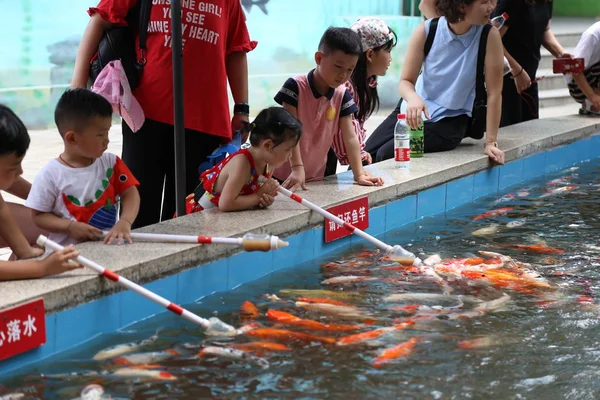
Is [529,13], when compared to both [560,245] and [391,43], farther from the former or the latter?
[560,245]

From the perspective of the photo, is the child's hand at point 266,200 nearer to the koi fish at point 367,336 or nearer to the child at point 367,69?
the child at point 367,69

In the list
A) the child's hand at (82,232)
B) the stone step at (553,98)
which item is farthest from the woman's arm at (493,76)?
the stone step at (553,98)

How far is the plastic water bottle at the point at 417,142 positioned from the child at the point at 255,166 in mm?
2155

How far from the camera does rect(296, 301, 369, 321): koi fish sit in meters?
4.24

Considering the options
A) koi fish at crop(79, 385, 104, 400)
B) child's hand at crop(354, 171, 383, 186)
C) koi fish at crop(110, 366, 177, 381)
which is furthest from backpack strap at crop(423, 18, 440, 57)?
koi fish at crop(79, 385, 104, 400)

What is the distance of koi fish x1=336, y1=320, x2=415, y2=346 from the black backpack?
343 centimetres

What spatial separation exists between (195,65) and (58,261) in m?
1.80

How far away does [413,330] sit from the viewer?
407 centimetres

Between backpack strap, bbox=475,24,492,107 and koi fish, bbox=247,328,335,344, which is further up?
backpack strap, bbox=475,24,492,107

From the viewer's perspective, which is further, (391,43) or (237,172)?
(391,43)

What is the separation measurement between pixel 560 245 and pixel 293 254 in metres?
1.65

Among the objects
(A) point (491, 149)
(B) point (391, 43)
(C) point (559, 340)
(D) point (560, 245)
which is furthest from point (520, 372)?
(A) point (491, 149)

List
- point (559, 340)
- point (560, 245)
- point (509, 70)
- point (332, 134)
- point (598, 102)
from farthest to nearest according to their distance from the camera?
point (598, 102), point (509, 70), point (332, 134), point (560, 245), point (559, 340)

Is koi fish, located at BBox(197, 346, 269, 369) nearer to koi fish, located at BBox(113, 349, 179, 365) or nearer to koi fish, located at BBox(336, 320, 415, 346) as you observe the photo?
koi fish, located at BBox(113, 349, 179, 365)
